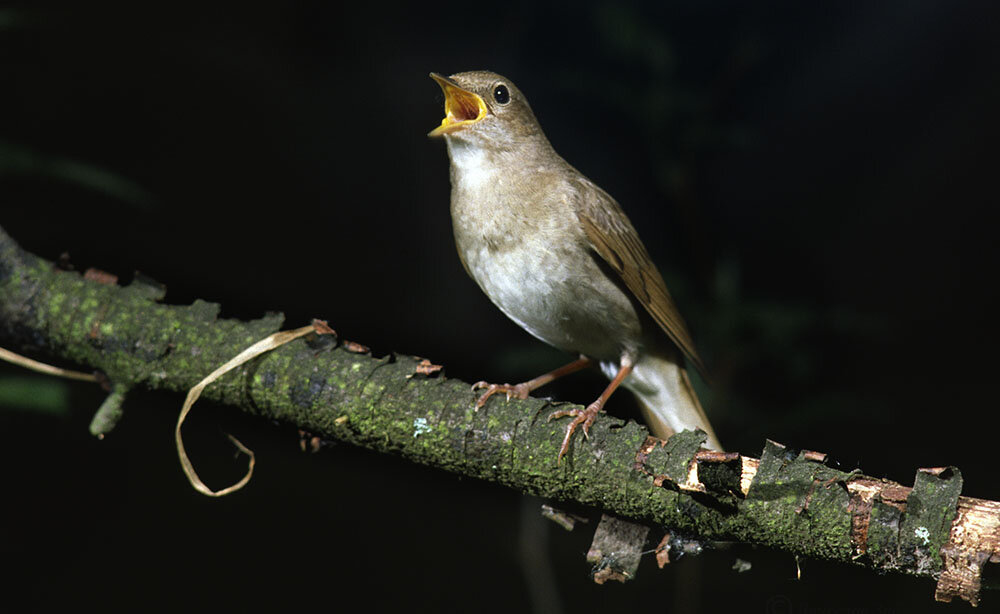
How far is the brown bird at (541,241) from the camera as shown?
6.03 ft

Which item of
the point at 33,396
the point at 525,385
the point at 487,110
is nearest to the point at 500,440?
the point at 525,385

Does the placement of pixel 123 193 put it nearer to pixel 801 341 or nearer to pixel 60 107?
pixel 60 107

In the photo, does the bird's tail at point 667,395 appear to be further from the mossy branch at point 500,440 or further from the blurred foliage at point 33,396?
the blurred foliage at point 33,396

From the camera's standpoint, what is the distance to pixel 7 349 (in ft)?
5.96

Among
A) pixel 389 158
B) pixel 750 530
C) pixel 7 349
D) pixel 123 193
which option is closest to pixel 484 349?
pixel 389 158

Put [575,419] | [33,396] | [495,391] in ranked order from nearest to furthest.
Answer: [575,419], [495,391], [33,396]

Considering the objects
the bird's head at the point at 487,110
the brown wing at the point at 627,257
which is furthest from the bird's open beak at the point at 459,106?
the brown wing at the point at 627,257

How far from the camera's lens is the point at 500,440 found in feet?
4.77

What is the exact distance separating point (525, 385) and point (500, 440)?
0.51m

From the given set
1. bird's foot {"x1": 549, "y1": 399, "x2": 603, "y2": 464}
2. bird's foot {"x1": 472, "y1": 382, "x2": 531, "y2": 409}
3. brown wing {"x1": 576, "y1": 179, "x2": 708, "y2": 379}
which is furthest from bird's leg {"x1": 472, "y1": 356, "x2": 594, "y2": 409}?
brown wing {"x1": 576, "y1": 179, "x2": 708, "y2": 379}

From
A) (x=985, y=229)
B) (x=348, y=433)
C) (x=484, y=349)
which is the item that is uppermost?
(x=985, y=229)

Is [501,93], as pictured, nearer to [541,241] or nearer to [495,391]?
[541,241]

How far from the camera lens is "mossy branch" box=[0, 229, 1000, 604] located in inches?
46.9

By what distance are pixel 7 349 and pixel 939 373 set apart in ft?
9.71
